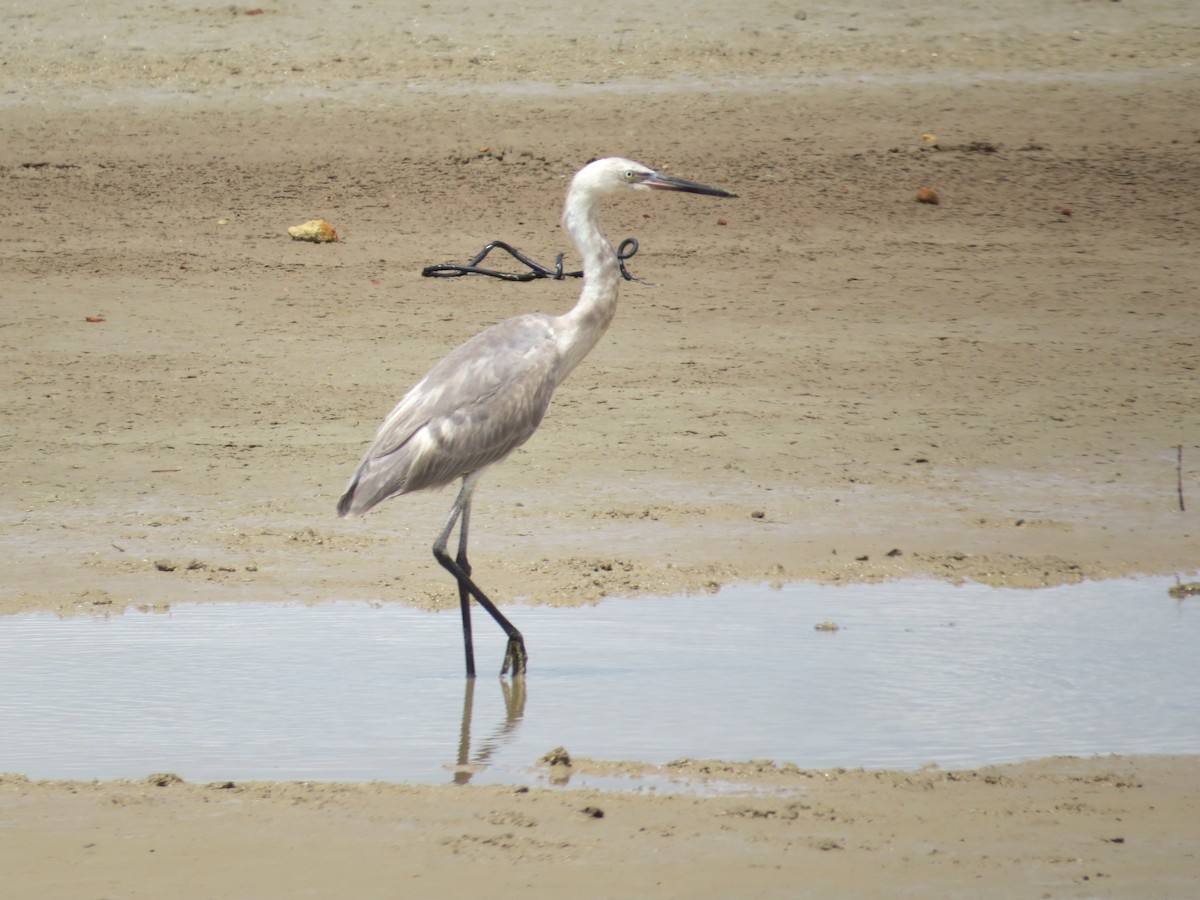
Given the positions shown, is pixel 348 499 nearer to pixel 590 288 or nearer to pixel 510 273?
pixel 590 288

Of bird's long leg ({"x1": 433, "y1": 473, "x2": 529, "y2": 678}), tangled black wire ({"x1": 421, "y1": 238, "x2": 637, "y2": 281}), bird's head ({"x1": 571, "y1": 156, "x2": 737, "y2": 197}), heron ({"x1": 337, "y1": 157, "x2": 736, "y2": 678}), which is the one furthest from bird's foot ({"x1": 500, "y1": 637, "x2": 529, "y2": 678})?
tangled black wire ({"x1": 421, "y1": 238, "x2": 637, "y2": 281})

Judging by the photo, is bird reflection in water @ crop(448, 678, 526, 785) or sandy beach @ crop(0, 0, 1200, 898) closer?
sandy beach @ crop(0, 0, 1200, 898)

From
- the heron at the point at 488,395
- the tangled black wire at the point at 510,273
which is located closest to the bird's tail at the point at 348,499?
the heron at the point at 488,395

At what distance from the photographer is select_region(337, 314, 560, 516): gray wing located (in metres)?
6.36

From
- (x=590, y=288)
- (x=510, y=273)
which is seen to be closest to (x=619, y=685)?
(x=590, y=288)

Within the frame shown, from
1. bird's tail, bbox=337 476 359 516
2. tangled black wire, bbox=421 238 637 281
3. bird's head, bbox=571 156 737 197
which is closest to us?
bird's tail, bbox=337 476 359 516

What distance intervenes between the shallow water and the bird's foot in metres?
0.07

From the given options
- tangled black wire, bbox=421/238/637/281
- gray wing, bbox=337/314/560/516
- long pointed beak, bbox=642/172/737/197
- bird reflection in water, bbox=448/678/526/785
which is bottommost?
bird reflection in water, bbox=448/678/526/785

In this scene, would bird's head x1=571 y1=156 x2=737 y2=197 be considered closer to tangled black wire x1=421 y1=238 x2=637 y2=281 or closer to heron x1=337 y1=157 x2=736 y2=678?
heron x1=337 y1=157 x2=736 y2=678

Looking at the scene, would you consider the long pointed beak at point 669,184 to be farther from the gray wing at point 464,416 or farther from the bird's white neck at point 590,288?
the gray wing at point 464,416

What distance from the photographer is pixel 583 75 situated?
13789mm

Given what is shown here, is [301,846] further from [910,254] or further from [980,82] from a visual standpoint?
[980,82]

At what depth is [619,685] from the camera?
5.80 m

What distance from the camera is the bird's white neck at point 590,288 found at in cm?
650
